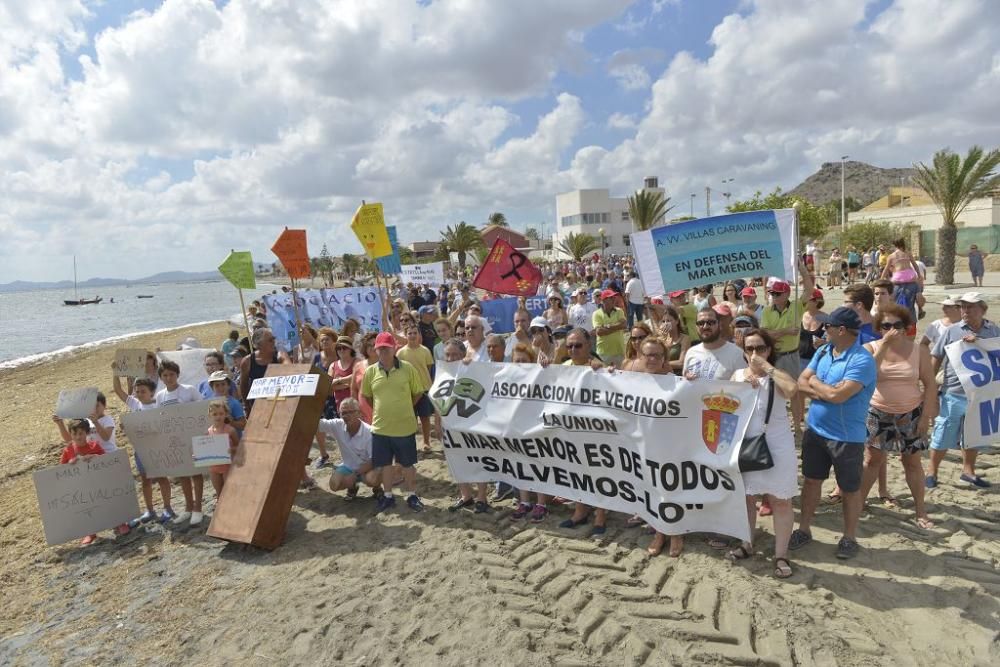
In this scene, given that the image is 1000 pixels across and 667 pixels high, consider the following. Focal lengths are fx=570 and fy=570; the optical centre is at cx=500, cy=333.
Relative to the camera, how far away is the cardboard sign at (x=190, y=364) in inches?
378

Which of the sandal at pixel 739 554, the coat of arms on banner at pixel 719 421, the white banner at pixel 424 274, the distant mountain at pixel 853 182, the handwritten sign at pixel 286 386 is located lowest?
the sandal at pixel 739 554

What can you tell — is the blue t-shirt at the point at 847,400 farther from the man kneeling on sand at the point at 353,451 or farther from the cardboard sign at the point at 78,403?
the cardboard sign at the point at 78,403

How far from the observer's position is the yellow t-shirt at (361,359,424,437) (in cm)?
573

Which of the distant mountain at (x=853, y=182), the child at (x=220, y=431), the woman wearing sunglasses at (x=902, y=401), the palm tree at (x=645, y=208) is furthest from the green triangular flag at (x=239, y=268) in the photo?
the distant mountain at (x=853, y=182)

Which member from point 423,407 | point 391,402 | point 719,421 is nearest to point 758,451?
point 719,421

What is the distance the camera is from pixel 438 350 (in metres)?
7.41

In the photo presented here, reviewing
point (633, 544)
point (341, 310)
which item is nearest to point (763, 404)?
point (633, 544)

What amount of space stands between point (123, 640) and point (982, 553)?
6.39 metres

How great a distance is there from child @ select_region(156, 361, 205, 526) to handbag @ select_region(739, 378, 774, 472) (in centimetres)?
540

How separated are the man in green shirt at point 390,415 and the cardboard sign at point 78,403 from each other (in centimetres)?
301

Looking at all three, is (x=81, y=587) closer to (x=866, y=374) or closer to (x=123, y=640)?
(x=123, y=640)

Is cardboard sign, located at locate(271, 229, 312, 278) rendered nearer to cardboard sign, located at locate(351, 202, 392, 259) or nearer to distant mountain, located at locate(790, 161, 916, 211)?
cardboard sign, located at locate(351, 202, 392, 259)

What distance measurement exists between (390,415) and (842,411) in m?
3.92

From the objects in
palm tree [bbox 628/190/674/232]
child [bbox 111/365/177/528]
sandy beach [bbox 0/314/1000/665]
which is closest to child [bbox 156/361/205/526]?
child [bbox 111/365/177/528]
